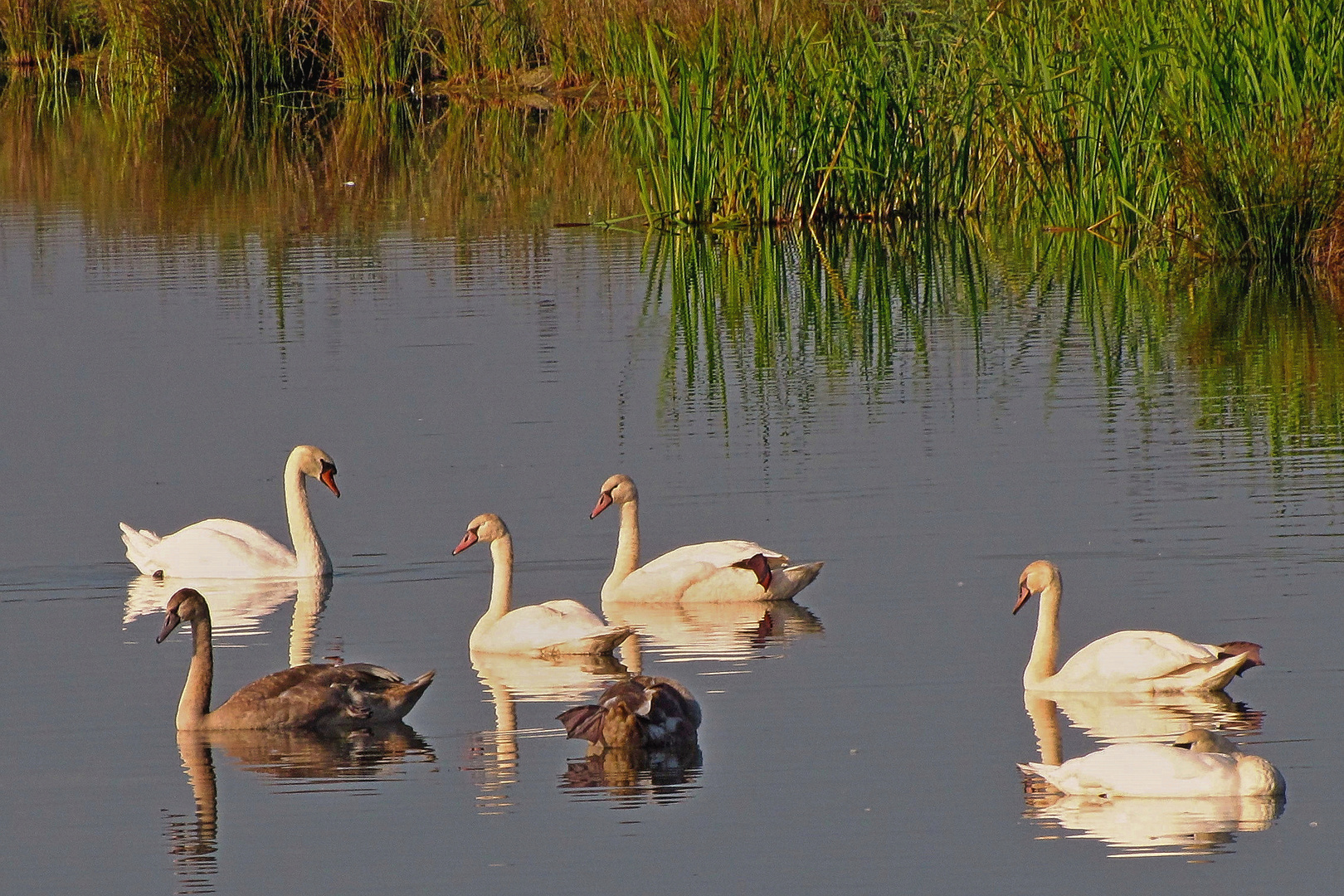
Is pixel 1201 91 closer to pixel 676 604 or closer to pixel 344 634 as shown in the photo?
pixel 676 604

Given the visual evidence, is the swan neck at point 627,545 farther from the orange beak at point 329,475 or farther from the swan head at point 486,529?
the orange beak at point 329,475

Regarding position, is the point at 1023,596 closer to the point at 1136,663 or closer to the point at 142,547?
the point at 1136,663

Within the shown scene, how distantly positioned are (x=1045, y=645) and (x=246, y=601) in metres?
4.07

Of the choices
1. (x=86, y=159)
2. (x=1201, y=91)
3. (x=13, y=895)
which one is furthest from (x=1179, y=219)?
(x=86, y=159)

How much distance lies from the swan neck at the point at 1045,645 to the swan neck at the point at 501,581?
2.22 metres

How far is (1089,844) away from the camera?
683 centimetres

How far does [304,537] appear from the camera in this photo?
35.9 ft

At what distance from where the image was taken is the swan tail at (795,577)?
9914mm

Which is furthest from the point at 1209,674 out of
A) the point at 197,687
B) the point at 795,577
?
the point at 197,687

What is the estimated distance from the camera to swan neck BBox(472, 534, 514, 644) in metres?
9.66

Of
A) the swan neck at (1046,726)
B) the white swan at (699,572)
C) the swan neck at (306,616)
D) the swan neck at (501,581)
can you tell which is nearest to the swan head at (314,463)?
the swan neck at (306,616)

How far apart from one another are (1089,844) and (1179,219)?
12796 millimetres

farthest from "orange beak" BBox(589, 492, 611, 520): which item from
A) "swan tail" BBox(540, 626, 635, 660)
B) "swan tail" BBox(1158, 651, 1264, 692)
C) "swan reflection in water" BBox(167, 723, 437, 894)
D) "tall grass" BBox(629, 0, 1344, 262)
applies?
"tall grass" BBox(629, 0, 1344, 262)

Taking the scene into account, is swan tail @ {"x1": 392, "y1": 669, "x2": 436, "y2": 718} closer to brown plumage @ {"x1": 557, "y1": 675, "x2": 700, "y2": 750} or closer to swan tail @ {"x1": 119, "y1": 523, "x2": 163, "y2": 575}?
brown plumage @ {"x1": 557, "y1": 675, "x2": 700, "y2": 750}
